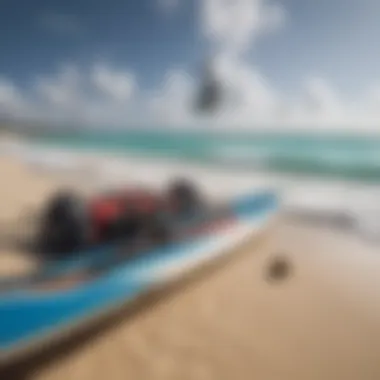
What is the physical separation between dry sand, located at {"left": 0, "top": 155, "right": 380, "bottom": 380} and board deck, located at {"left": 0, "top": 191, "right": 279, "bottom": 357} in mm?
58

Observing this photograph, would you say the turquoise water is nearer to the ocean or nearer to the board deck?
the ocean

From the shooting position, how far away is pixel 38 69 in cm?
126

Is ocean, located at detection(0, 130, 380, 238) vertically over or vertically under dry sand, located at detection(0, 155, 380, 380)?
over

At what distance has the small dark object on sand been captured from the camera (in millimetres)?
1321

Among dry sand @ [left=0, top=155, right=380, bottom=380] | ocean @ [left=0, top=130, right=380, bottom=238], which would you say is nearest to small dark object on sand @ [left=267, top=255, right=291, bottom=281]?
dry sand @ [left=0, top=155, right=380, bottom=380]

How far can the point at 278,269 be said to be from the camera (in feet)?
4.37

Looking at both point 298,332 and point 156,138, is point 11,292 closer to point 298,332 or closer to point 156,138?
point 156,138

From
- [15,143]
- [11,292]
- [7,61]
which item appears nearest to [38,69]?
[7,61]

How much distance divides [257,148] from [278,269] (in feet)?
1.10

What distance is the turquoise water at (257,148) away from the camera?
1279 millimetres

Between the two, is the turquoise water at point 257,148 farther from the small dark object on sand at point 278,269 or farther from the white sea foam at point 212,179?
the small dark object on sand at point 278,269

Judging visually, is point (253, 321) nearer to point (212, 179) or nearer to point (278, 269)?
point (278, 269)

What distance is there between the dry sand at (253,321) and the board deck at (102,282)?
58 millimetres

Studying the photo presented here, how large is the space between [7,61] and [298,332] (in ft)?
3.40
